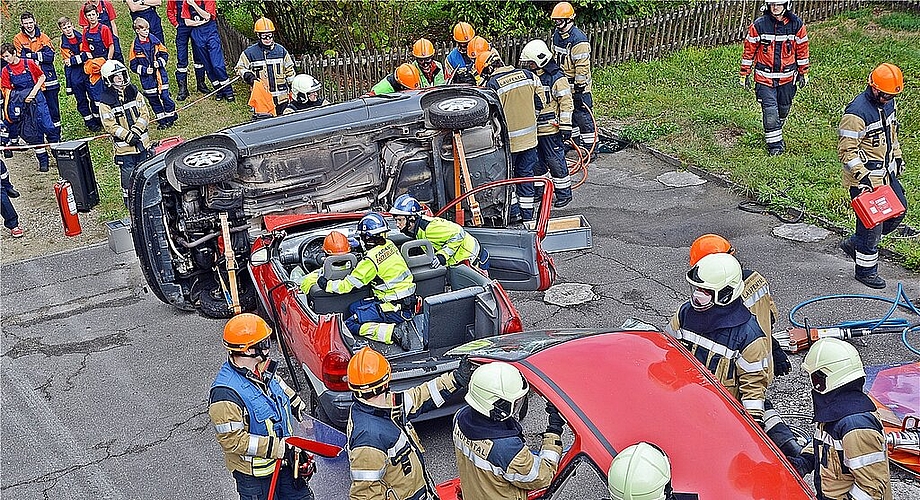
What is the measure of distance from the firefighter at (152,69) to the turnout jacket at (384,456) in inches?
386

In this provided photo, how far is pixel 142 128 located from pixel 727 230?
6493 millimetres

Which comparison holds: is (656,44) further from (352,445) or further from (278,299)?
(352,445)

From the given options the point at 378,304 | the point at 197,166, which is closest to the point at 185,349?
the point at 197,166

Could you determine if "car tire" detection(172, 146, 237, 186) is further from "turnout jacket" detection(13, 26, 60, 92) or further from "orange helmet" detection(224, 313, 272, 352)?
"turnout jacket" detection(13, 26, 60, 92)

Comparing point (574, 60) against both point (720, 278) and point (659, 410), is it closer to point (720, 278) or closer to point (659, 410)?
point (720, 278)

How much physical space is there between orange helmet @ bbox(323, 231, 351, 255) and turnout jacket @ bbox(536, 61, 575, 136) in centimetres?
332

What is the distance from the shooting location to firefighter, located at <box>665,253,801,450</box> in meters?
5.09

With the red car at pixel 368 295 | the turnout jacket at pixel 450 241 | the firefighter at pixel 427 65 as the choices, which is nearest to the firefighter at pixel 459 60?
the firefighter at pixel 427 65

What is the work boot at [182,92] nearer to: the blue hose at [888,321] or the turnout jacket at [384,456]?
the blue hose at [888,321]

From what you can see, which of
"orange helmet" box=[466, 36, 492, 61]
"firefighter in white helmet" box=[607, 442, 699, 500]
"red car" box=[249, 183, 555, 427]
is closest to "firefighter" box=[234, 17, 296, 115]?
"orange helmet" box=[466, 36, 492, 61]

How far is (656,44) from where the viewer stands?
47.6ft

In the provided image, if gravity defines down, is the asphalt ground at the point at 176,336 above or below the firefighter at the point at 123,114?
below

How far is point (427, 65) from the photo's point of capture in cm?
Answer: 1052

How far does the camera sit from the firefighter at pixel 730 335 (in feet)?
16.7
